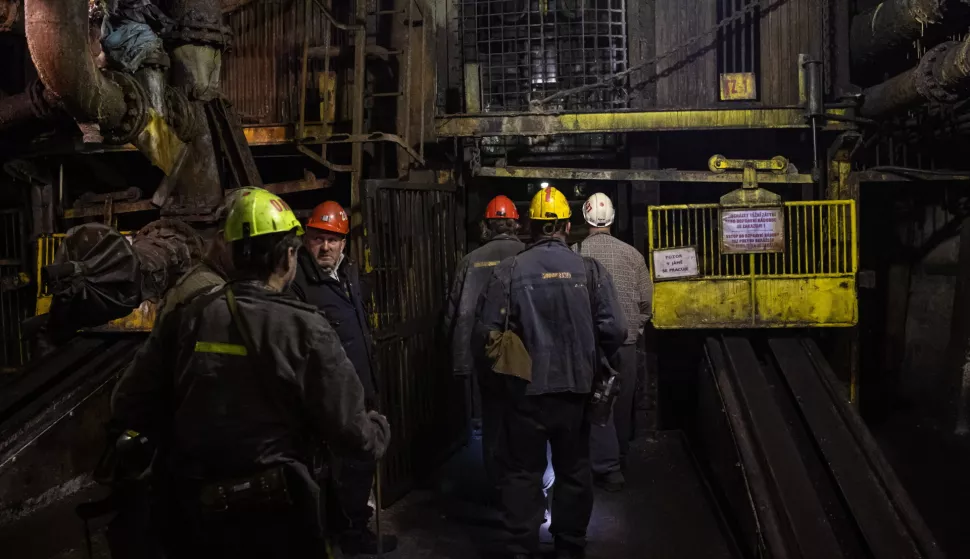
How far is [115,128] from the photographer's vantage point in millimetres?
4297

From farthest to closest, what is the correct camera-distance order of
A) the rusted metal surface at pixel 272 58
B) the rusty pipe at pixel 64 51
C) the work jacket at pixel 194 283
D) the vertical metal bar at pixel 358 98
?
the rusted metal surface at pixel 272 58 → the vertical metal bar at pixel 358 98 → the rusty pipe at pixel 64 51 → the work jacket at pixel 194 283

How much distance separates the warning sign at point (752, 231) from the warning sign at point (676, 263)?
308mm

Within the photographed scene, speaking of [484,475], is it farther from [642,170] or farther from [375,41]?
[375,41]

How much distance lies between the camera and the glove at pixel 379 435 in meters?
2.83

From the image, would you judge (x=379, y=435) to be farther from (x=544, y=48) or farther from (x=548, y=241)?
(x=544, y=48)

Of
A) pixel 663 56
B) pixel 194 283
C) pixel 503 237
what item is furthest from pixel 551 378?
pixel 663 56

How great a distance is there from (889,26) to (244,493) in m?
6.71

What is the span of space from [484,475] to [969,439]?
4.20 metres

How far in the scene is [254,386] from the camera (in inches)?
103

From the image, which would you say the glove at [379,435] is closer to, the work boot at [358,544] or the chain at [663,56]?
the work boot at [358,544]

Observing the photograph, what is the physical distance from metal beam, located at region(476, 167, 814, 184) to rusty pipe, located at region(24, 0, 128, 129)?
3841 millimetres

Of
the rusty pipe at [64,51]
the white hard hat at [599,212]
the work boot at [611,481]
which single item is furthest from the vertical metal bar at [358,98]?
the work boot at [611,481]

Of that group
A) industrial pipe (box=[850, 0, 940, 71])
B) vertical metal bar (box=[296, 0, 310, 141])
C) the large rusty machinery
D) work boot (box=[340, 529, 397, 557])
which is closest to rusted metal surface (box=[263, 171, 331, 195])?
the large rusty machinery

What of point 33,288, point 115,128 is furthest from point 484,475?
point 33,288
